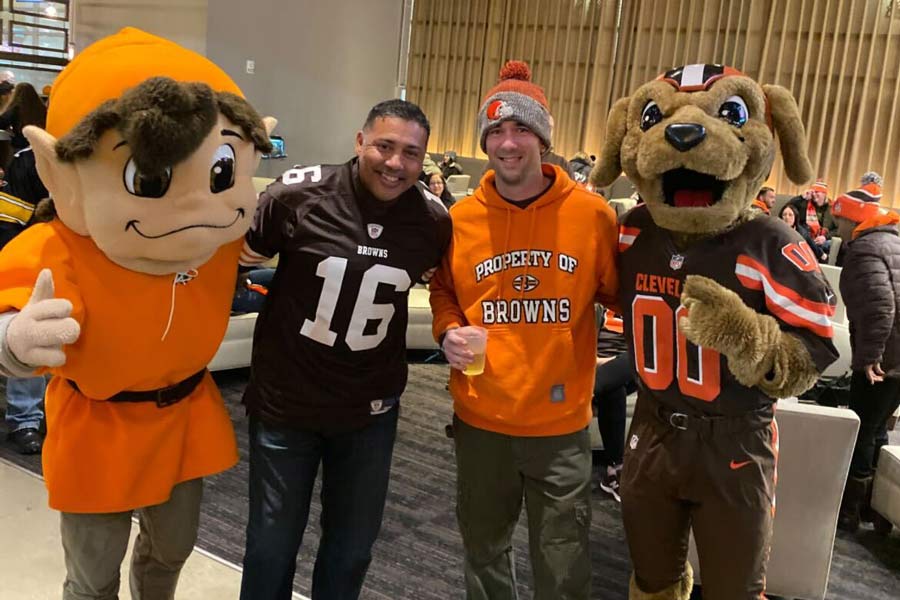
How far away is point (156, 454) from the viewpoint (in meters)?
1.89

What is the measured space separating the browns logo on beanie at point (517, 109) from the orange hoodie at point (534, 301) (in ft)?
0.50

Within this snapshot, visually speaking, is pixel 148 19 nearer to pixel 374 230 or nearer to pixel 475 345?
pixel 374 230

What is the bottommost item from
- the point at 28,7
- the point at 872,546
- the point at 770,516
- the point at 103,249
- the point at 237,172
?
the point at 872,546

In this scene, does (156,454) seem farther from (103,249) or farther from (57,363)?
(103,249)

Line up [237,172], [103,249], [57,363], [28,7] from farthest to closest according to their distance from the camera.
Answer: [28,7]
[237,172]
[103,249]
[57,363]

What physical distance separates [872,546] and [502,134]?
2641mm

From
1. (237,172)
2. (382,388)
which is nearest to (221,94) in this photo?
(237,172)

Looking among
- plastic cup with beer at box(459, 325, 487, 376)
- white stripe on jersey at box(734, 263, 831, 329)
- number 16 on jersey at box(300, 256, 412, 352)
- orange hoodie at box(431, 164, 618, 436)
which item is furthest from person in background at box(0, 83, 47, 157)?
white stripe on jersey at box(734, 263, 831, 329)

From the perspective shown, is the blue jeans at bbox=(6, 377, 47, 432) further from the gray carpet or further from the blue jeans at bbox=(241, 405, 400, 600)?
the blue jeans at bbox=(241, 405, 400, 600)

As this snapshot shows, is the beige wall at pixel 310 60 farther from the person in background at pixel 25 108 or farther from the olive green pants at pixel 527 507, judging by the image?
the olive green pants at pixel 527 507

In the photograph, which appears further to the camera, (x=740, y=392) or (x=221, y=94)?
(x=740, y=392)

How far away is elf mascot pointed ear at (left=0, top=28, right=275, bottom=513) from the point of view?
1.63m

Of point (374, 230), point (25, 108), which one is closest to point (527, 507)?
point (374, 230)

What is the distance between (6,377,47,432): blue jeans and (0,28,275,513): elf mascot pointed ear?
205 centimetres
